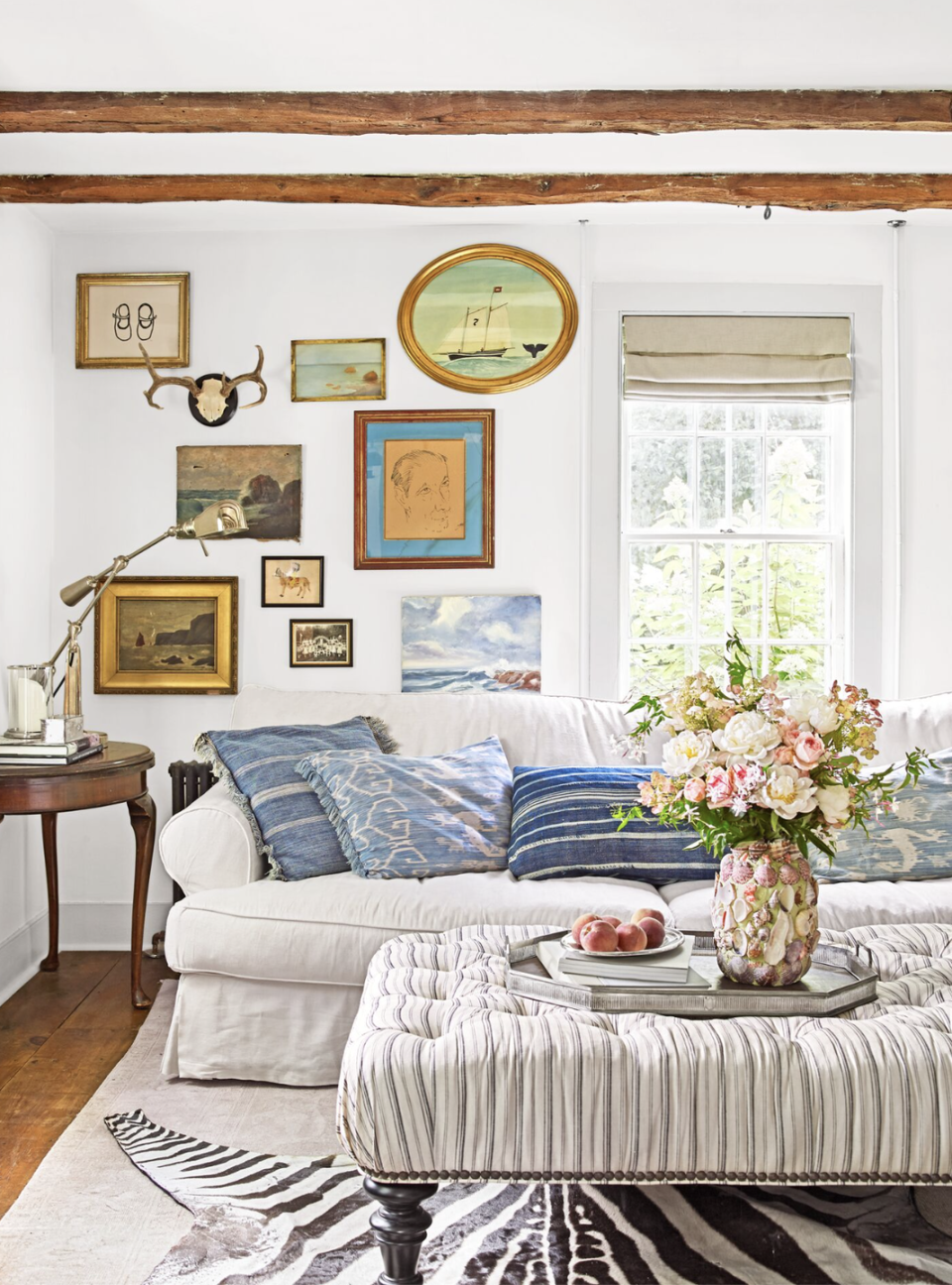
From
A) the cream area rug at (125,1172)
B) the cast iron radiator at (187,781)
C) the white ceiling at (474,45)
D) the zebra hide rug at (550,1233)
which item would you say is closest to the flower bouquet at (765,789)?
the zebra hide rug at (550,1233)

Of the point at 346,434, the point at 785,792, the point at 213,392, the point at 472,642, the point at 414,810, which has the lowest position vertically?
the point at 414,810

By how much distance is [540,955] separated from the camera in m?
2.14

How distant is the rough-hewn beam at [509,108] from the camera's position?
10.0 feet

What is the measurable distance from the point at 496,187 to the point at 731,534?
58.4 inches

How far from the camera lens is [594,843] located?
303cm

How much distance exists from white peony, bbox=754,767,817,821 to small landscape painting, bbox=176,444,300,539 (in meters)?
2.51

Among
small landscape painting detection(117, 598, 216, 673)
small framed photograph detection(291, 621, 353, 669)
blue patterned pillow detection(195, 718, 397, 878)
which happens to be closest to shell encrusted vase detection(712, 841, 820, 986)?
blue patterned pillow detection(195, 718, 397, 878)

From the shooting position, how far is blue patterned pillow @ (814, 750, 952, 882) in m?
2.99

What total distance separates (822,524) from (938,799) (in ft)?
4.43

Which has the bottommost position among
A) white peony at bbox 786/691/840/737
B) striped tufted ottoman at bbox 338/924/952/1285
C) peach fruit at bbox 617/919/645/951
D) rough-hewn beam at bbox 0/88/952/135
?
striped tufted ottoman at bbox 338/924/952/1285

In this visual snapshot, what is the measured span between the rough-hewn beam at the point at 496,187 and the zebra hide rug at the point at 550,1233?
2938 mm

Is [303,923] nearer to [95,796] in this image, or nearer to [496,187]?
[95,796]

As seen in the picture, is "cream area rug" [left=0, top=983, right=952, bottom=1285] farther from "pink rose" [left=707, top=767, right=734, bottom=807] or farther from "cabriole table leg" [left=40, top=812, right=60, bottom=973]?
"cabriole table leg" [left=40, top=812, right=60, bottom=973]

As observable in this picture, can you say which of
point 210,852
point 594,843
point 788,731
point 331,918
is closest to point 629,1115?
point 788,731
